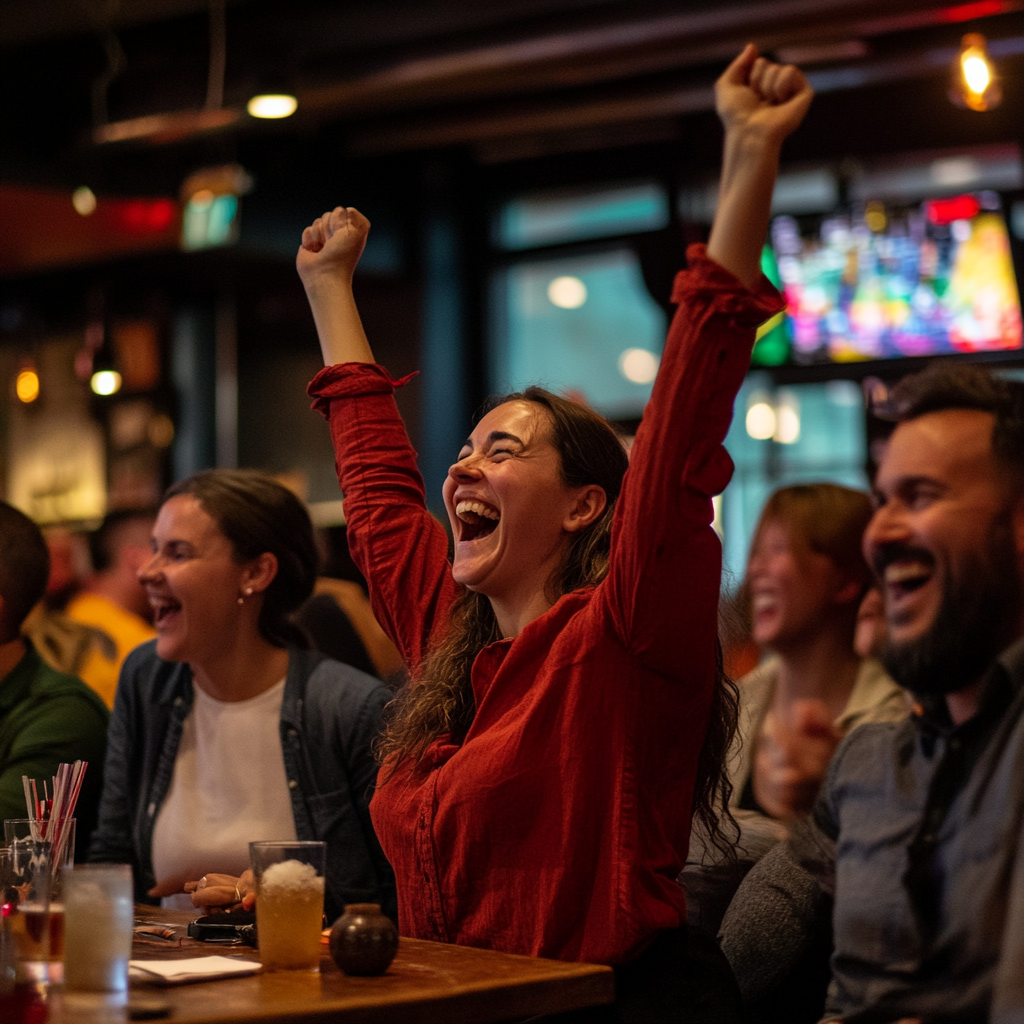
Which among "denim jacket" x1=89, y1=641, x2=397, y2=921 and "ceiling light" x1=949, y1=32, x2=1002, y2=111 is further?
"ceiling light" x1=949, y1=32, x2=1002, y2=111

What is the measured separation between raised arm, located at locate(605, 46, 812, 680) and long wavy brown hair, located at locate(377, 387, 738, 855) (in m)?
0.30

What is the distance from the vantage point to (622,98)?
5.82m

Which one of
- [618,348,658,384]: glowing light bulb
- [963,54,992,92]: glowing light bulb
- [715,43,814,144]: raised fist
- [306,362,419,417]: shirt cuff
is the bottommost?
[306,362,419,417]: shirt cuff

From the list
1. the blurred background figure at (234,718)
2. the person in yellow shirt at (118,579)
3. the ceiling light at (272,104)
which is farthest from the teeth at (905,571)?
the ceiling light at (272,104)

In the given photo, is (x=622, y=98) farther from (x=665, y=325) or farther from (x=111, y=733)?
(x=111, y=733)

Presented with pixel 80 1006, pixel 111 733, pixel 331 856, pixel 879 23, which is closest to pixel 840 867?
pixel 80 1006

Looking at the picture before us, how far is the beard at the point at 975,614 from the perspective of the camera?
164cm

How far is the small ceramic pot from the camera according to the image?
1632 millimetres

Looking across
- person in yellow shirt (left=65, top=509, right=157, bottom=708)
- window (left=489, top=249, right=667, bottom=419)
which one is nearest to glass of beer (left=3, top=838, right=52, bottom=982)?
person in yellow shirt (left=65, top=509, right=157, bottom=708)

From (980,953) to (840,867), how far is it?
25 centimetres

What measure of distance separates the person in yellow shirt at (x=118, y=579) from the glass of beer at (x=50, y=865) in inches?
99.4

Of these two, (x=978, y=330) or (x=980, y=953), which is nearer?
(x=980, y=953)

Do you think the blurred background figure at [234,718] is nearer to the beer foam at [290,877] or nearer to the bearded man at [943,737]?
the beer foam at [290,877]

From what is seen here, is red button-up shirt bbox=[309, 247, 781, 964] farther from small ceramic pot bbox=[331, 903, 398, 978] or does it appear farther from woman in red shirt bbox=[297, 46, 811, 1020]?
small ceramic pot bbox=[331, 903, 398, 978]
